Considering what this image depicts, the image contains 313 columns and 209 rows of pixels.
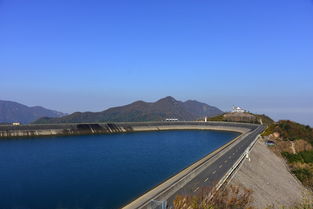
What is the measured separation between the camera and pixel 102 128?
156m

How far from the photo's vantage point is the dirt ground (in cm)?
4973

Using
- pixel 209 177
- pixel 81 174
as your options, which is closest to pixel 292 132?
pixel 209 177

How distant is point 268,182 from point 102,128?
107969 millimetres

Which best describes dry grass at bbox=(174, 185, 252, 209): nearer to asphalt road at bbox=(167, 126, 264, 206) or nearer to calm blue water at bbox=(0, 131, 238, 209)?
asphalt road at bbox=(167, 126, 264, 206)

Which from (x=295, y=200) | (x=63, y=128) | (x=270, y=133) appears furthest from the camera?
(x=63, y=128)

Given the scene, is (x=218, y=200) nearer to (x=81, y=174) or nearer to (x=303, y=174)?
(x=81, y=174)

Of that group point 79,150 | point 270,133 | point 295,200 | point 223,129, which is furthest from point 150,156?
point 223,129

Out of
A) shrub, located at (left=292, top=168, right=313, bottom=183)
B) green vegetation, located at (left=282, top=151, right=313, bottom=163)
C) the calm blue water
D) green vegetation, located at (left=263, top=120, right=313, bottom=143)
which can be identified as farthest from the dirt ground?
green vegetation, located at (left=263, top=120, right=313, bottom=143)

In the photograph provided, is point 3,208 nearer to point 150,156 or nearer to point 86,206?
point 86,206

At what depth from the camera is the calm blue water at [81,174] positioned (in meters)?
43.9

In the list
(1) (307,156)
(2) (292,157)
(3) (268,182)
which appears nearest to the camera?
(3) (268,182)

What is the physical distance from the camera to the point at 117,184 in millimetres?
52188

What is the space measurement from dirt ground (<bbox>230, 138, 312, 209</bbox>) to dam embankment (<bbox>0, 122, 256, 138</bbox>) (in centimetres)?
Result: 8180

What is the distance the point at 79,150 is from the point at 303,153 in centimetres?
6576
